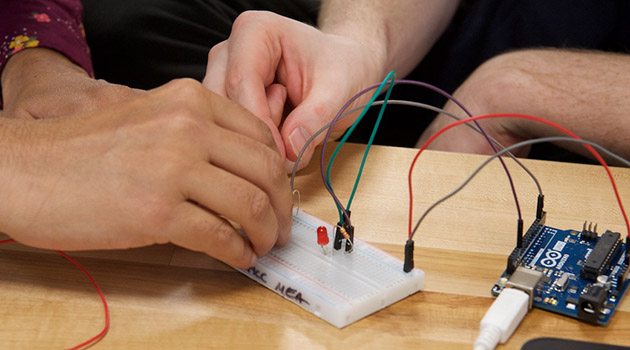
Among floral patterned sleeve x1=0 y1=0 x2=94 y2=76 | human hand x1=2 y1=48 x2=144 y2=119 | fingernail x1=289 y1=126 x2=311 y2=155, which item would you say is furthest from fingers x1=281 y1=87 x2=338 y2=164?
floral patterned sleeve x1=0 y1=0 x2=94 y2=76

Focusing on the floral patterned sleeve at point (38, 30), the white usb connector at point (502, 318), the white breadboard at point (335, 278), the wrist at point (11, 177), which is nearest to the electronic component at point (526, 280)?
the white usb connector at point (502, 318)

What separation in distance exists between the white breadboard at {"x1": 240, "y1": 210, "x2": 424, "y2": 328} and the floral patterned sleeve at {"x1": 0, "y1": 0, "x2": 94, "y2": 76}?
0.87m

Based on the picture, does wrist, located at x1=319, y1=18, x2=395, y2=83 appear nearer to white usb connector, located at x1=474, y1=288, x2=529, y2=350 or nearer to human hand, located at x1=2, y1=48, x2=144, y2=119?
human hand, located at x1=2, y1=48, x2=144, y2=119

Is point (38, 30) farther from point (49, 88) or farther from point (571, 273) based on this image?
point (571, 273)

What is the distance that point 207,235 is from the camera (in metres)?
0.76

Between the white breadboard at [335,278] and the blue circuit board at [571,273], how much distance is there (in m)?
0.14

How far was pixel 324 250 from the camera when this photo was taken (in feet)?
2.82

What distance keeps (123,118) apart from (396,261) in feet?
1.33

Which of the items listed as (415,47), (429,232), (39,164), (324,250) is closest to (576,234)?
(429,232)

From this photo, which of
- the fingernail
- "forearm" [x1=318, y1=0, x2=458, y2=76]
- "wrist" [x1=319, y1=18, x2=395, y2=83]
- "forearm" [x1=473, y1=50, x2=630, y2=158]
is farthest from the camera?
"forearm" [x1=318, y1=0, x2=458, y2=76]

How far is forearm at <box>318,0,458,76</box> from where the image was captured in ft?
4.90

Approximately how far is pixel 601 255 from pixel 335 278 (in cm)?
35

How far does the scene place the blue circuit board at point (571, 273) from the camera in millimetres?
750

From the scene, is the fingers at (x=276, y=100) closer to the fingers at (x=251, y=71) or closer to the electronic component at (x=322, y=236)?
the fingers at (x=251, y=71)
